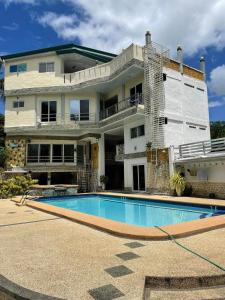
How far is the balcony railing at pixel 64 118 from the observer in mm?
24844

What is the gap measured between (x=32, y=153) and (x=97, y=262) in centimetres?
2179

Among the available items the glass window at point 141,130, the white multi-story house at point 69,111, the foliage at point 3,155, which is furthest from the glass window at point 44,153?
the glass window at point 141,130

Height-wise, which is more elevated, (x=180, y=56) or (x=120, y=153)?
(x=180, y=56)

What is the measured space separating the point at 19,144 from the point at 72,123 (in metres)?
5.13

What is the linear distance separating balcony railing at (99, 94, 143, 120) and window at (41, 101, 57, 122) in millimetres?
4378

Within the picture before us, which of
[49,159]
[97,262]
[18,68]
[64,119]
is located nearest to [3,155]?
[49,159]

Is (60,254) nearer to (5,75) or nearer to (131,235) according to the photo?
(131,235)

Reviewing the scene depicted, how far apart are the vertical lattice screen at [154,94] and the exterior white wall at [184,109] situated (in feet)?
1.56

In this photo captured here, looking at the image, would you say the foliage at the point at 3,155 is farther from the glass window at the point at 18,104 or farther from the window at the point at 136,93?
the window at the point at 136,93

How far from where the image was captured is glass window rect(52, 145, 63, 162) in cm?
2559

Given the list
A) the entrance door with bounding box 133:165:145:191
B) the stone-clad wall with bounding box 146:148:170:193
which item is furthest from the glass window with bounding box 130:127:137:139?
the stone-clad wall with bounding box 146:148:170:193

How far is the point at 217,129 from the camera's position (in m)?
38.7

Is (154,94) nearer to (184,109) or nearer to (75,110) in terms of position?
(184,109)

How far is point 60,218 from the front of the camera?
9.52 m
